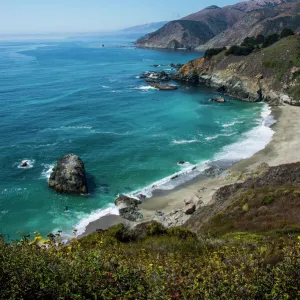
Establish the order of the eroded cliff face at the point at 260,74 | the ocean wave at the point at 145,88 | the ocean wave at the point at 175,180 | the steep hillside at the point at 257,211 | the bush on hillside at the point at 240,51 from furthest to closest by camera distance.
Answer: the bush on hillside at the point at 240,51 < the ocean wave at the point at 145,88 < the eroded cliff face at the point at 260,74 < the ocean wave at the point at 175,180 < the steep hillside at the point at 257,211

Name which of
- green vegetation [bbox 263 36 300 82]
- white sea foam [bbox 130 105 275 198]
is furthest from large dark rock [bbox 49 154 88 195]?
green vegetation [bbox 263 36 300 82]

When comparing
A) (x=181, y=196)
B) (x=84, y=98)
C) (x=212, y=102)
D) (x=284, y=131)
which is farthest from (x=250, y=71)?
(x=181, y=196)

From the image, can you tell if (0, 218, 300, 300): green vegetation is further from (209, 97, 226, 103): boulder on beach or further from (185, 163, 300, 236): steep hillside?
(209, 97, 226, 103): boulder on beach

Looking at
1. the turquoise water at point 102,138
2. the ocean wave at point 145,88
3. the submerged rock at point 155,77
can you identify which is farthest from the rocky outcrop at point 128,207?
the submerged rock at point 155,77

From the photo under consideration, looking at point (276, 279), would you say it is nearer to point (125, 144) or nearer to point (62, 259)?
point (62, 259)

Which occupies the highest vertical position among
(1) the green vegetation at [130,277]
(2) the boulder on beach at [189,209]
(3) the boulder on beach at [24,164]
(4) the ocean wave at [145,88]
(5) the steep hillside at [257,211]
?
(1) the green vegetation at [130,277]

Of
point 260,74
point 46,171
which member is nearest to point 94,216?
point 46,171

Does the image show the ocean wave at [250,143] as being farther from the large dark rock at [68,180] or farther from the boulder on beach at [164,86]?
the boulder on beach at [164,86]

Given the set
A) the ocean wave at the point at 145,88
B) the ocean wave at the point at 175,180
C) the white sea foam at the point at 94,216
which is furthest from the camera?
the ocean wave at the point at 145,88
